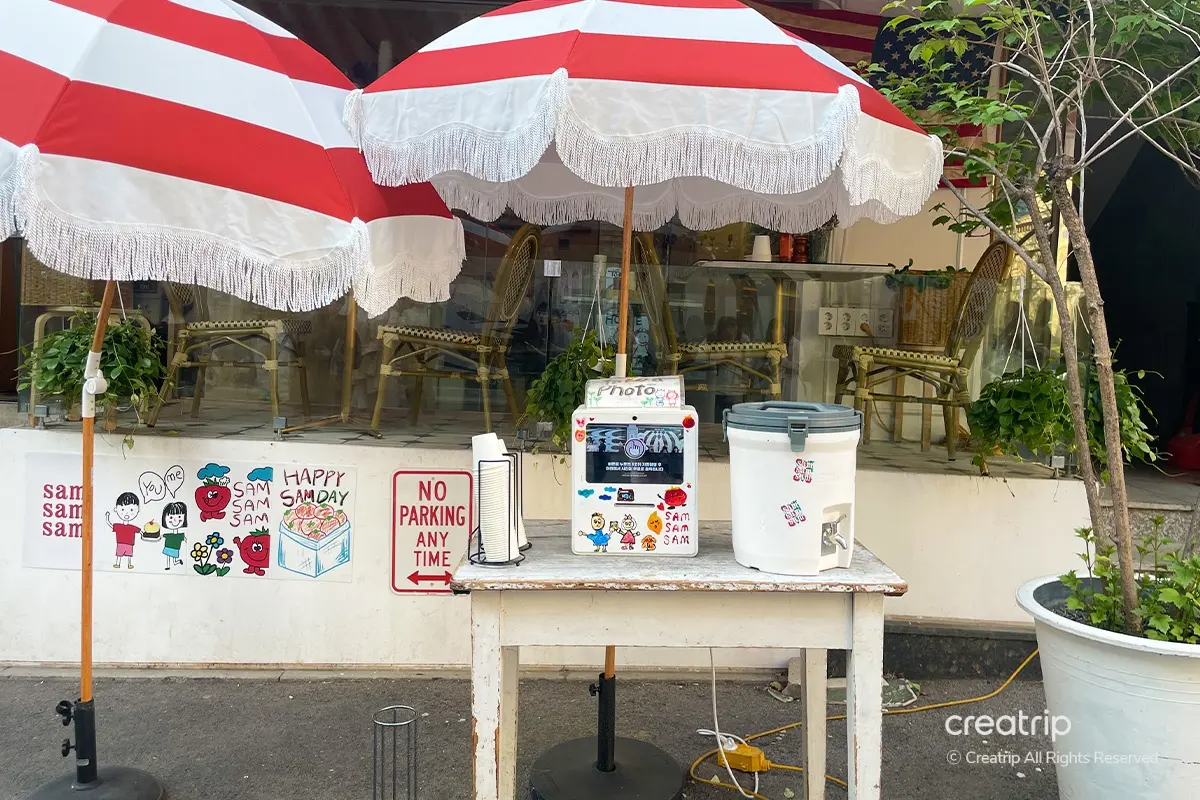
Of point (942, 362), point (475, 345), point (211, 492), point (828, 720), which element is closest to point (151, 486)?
point (211, 492)

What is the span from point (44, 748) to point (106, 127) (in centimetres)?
235

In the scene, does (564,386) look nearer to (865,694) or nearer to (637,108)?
(637,108)

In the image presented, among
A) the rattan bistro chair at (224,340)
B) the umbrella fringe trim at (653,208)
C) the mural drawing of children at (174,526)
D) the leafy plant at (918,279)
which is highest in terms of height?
the umbrella fringe trim at (653,208)

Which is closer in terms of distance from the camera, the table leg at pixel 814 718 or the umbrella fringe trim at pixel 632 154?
the umbrella fringe trim at pixel 632 154

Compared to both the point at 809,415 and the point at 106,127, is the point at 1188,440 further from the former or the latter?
the point at 106,127

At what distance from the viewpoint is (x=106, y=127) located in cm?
187

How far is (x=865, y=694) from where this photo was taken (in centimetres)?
195

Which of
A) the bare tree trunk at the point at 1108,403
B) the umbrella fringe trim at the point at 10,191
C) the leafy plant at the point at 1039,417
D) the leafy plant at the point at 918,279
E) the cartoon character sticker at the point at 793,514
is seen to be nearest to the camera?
the umbrella fringe trim at the point at 10,191

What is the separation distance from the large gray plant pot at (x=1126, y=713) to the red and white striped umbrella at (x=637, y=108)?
1366mm

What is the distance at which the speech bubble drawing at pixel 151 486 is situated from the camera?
349 centimetres

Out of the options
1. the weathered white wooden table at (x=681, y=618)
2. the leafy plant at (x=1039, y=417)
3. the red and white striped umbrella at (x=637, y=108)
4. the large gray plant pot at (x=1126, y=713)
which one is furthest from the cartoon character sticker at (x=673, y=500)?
the leafy plant at (x=1039, y=417)

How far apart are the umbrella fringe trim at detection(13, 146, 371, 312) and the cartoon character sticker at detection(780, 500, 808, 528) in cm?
122

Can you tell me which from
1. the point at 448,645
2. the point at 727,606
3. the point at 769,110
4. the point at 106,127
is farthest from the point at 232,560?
the point at 769,110

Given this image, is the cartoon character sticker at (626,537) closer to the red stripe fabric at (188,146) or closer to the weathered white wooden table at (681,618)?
the weathered white wooden table at (681,618)
